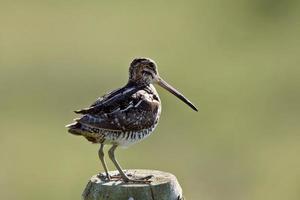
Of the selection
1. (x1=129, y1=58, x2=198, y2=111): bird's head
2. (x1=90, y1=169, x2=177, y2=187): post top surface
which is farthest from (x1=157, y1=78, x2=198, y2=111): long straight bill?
(x1=90, y1=169, x2=177, y2=187): post top surface

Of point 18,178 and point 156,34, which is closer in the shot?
point 18,178

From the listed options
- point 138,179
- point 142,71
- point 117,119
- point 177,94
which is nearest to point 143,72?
point 142,71

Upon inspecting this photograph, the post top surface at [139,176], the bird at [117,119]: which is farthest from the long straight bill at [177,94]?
the post top surface at [139,176]

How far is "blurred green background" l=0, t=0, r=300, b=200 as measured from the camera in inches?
628

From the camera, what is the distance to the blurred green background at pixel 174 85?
1596 cm

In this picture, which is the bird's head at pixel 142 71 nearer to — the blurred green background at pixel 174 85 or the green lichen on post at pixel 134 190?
the green lichen on post at pixel 134 190

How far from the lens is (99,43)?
24312mm

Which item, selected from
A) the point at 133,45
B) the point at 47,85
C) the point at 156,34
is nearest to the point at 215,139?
the point at 47,85

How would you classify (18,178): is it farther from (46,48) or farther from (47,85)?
(46,48)

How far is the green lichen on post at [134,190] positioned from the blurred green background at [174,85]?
26.9 feet

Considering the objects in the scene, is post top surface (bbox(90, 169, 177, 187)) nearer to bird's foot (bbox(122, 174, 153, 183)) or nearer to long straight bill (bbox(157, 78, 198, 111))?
bird's foot (bbox(122, 174, 153, 183))

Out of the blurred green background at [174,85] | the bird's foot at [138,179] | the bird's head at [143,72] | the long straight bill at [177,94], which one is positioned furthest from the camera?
the blurred green background at [174,85]

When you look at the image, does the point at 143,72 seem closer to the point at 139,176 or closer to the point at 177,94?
the point at 177,94

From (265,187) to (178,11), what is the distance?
12429 mm
